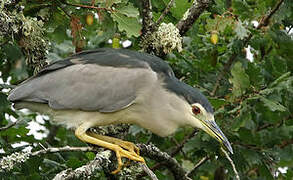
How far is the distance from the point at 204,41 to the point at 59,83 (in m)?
1.54

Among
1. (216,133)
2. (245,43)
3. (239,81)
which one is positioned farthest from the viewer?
(245,43)

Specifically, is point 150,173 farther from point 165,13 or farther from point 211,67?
point 211,67

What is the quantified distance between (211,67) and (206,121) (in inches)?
46.3

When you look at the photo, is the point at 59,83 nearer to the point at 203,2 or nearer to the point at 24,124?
the point at 24,124

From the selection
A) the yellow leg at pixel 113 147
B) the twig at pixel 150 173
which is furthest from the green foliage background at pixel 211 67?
the twig at pixel 150 173

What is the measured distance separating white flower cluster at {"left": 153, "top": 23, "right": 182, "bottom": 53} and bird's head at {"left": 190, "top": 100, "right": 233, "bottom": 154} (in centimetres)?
42

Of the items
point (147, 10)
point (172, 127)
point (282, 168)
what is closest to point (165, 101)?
point (172, 127)

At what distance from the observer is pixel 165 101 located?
13.4 feet

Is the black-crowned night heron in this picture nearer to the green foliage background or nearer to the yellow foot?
the yellow foot

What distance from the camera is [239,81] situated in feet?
14.4

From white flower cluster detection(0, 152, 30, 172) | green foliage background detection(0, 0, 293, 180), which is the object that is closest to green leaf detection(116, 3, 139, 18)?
green foliage background detection(0, 0, 293, 180)

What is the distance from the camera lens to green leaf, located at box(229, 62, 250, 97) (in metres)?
4.38

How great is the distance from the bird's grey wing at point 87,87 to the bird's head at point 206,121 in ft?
1.13

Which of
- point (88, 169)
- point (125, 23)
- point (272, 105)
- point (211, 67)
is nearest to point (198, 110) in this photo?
point (272, 105)
